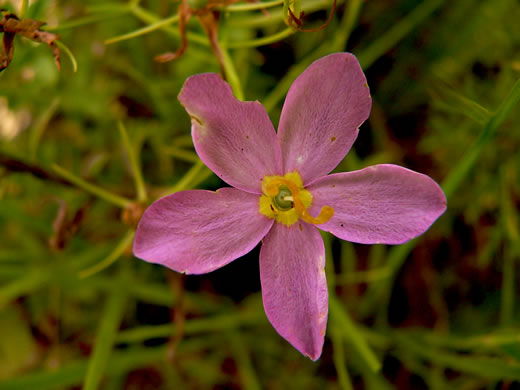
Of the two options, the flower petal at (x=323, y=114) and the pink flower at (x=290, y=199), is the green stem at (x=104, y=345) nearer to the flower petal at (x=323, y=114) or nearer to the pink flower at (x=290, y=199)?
the pink flower at (x=290, y=199)

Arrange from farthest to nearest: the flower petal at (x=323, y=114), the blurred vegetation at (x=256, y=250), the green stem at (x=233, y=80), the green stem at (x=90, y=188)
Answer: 1. the blurred vegetation at (x=256, y=250)
2. the green stem at (x=90, y=188)
3. the green stem at (x=233, y=80)
4. the flower petal at (x=323, y=114)

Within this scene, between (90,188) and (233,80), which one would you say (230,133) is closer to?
(233,80)

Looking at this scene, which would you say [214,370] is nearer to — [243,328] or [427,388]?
[243,328]

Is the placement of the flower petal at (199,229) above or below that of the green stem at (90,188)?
above

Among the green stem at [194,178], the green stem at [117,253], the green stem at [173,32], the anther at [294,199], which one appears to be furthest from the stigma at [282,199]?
the green stem at [173,32]

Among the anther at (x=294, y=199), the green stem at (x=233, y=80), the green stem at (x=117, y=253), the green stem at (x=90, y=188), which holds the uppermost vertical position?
the green stem at (x=233, y=80)

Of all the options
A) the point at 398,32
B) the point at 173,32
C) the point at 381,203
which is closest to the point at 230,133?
the point at 381,203
